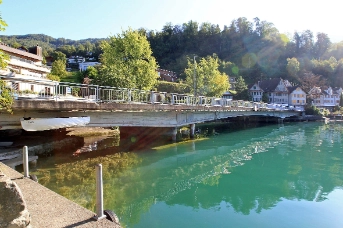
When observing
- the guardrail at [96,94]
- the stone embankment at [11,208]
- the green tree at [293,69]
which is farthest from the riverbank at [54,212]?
the green tree at [293,69]

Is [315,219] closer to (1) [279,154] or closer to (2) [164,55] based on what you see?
(1) [279,154]

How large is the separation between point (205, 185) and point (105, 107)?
7275 mm

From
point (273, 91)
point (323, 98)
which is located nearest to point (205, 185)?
point (273, 91)

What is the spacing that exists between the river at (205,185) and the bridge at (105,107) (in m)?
2.54

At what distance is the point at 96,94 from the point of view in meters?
15.9

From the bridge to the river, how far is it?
100 inches

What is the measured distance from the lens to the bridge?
42.7 ft

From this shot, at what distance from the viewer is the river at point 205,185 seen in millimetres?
9435

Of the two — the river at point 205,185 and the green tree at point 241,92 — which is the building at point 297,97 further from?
the river at point 205,185

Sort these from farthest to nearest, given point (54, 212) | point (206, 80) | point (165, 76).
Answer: point (165, 76), point (206, 80), point (54, 212)

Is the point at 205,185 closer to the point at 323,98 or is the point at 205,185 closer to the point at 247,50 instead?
the point at 323,98

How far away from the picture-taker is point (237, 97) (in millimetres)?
65562

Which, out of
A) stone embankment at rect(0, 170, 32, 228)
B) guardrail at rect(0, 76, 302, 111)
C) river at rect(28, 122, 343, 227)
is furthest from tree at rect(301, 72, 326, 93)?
stone embankment at rect(0, 170, 32, 228)

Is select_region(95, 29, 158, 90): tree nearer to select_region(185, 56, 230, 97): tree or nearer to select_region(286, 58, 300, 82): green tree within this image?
select_region(185, 56, 230, 97): tree
